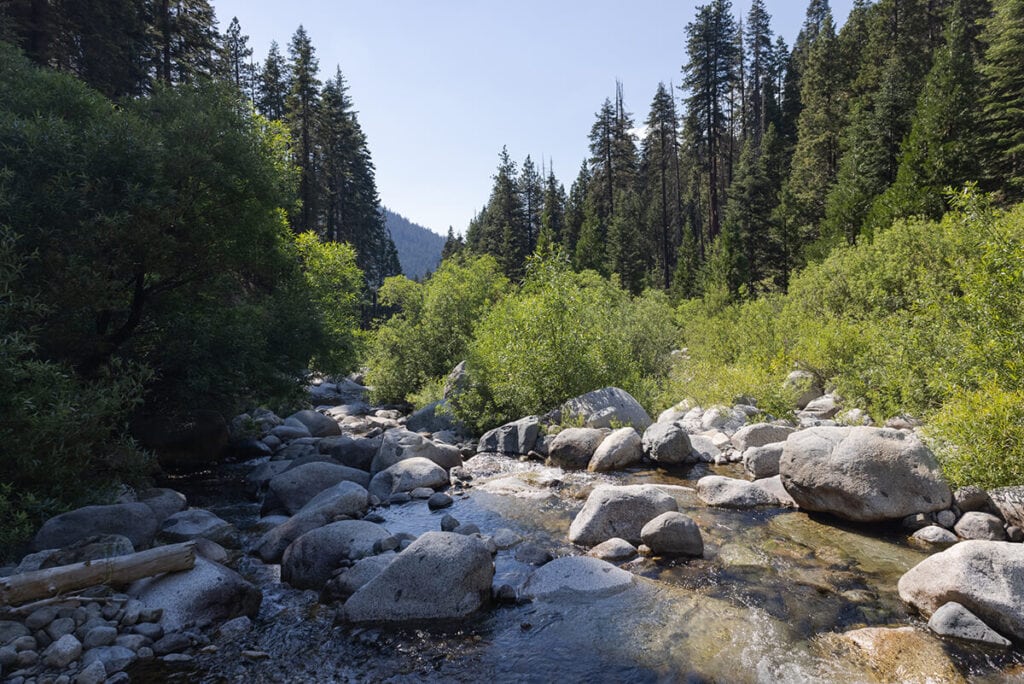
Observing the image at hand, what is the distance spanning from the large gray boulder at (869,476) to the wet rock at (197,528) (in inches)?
361

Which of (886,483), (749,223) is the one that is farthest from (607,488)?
(749,223)

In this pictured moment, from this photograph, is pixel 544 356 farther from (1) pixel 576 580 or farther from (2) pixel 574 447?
(1) pixel 576 580

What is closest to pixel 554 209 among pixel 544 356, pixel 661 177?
pixel 661 177

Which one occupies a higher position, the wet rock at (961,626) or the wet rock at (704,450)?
the wet rock at (704,450)

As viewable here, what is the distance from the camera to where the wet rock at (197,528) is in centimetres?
885

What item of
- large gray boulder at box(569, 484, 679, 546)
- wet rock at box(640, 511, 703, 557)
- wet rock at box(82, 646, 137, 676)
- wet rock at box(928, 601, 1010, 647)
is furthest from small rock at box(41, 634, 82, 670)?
wet rock at box(928, 601, 1010, 647)

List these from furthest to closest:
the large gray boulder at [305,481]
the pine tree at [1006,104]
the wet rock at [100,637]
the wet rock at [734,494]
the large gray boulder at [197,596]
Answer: the pine tree at [1006,104], the large gray boulder at [305,481], the wet rock at [734,494], the large gray boulder at [197,596], the wet rock at [100,637]

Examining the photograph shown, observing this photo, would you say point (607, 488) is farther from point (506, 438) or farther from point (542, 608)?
point (506, 438)

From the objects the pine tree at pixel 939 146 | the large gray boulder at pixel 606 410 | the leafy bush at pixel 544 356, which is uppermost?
the pine tree at pixel 939 146

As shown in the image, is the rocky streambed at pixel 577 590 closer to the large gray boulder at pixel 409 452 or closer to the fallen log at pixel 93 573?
the fallen log at pixel 93 573

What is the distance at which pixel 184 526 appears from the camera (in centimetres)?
917

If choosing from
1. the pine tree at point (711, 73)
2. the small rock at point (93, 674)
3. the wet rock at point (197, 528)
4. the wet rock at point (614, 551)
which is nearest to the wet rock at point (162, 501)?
the wet rock at point (197, 528)

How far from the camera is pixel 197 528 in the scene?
9.22 m

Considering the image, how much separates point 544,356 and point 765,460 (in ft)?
21.9
